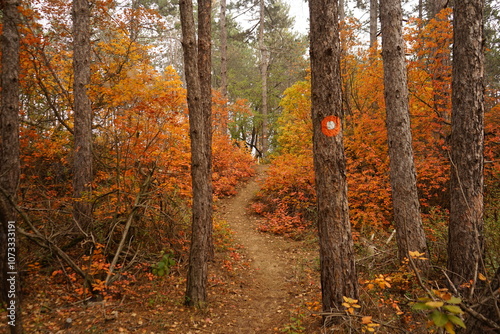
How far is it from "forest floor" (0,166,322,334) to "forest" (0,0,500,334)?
0.13ft

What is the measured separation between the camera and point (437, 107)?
8.81 metres

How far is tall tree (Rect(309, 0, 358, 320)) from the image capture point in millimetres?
3930

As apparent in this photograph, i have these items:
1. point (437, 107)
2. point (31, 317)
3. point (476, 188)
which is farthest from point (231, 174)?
point (476, 188)

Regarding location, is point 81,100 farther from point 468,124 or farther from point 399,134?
point 468,124

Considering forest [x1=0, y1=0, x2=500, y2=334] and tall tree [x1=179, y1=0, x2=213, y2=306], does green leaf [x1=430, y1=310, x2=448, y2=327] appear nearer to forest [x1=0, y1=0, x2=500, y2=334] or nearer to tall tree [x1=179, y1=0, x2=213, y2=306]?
forest [x1=0, y1=0, x2=500, y2=334]

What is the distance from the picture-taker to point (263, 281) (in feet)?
22.6

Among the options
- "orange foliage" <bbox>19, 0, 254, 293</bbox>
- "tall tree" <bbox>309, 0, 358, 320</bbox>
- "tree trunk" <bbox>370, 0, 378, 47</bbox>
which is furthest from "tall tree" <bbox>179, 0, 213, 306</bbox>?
"tree trunk" <bbox>370, 0, 378, 47</bbox>

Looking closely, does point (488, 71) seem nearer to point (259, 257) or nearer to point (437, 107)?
point (437, 107)

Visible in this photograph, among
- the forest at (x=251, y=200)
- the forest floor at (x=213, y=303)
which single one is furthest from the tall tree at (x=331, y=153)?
the forest floor at (x=213, y=303)

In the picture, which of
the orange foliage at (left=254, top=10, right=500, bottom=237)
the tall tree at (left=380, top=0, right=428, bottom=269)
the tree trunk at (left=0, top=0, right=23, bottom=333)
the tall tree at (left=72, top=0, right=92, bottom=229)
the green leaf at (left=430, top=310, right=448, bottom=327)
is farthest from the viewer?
the orange foliage at (left=254, top=10, right=500, bottom=237)

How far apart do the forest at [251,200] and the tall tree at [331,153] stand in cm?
2

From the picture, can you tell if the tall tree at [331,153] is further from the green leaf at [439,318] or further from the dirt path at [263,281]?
the green leaf at [439,318]

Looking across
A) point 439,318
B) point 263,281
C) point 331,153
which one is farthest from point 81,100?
point 439,318

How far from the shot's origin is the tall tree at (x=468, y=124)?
13.5 ft
